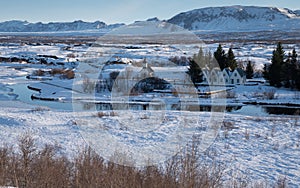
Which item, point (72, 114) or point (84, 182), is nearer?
point (84, 182)

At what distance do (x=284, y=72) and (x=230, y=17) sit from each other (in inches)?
6235

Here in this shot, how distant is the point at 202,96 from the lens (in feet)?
76.0

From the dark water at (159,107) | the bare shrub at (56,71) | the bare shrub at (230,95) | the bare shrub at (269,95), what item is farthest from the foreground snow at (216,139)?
the bare shrub at (56,71)

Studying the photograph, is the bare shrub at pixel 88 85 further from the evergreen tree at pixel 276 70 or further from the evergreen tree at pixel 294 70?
the evergreen tree at pixel 294 70

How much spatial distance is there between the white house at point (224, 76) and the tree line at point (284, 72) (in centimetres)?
208

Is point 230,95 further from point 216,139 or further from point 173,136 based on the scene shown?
point 173,136

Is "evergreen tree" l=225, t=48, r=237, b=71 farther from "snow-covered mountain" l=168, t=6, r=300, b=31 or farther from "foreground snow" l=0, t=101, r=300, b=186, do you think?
"snow-covered mountain" l=168, t=6, r=300, b=31

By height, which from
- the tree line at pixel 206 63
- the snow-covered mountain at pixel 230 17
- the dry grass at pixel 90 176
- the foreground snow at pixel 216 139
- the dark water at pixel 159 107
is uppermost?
the snow-covered mountain at pixel 230 17

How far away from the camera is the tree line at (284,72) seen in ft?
82.2

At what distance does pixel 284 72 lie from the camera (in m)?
25.8

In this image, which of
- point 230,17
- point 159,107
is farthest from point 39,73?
point 230,17

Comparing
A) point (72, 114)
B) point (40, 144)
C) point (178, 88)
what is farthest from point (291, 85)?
point (40, 144)

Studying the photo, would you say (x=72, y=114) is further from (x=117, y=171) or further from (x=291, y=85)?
(x=291, y=85)

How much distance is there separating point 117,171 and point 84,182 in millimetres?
543
